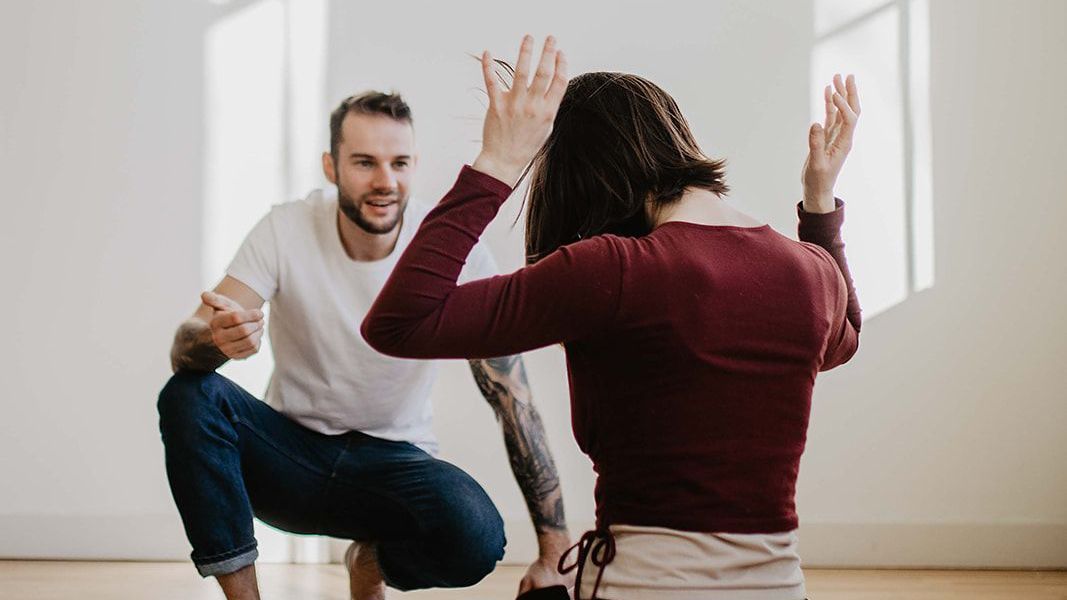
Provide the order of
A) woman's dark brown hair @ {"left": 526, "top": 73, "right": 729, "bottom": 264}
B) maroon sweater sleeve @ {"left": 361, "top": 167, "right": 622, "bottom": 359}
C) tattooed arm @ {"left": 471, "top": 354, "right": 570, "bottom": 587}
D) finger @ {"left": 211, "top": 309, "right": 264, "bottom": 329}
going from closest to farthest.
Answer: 1. maroon sweater sleeve @ {"left": 361, "top": 167, "right": 622, "bottom": 359}
2. woman's dark brown hair @ {"left": 526, "top": 73, "right": 729, "bottom": 264}
3. finger @ {"left": 211, "top": 309, "right": 264, "bottom": 329}
4. tattooed arm @ {"left": 471, "top": 354, "right": 570, "bottom": 587}

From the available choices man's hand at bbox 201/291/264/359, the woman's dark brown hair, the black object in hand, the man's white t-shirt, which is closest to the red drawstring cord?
the black object in hand

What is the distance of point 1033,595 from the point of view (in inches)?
108

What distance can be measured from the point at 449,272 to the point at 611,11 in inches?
90.4

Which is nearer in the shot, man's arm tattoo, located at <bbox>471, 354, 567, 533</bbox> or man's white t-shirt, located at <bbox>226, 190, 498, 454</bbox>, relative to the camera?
man's arm tattoo, located at <bbox>471, 354, 567, 533</bbox>

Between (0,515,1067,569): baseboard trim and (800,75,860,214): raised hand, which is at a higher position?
(800,75,860,214): raised hand

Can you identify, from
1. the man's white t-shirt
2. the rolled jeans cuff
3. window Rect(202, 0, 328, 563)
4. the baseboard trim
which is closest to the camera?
the rolled jeans cuff

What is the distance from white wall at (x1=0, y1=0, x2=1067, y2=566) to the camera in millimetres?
3105

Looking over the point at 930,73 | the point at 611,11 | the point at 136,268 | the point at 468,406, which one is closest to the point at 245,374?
the point at 136,268

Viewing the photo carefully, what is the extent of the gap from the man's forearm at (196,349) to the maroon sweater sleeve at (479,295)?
3.07 feet

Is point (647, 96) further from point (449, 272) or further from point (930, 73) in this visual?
point (930, 73)

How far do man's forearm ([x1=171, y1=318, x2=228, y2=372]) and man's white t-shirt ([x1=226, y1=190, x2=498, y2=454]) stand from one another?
262mm

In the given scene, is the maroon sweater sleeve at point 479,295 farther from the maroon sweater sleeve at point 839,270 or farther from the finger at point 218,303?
the finger at point 218,303

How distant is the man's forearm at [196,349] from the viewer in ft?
6.38

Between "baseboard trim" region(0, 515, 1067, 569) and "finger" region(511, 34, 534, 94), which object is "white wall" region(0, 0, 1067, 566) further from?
"finger" region(511, 34, 534, 94)
